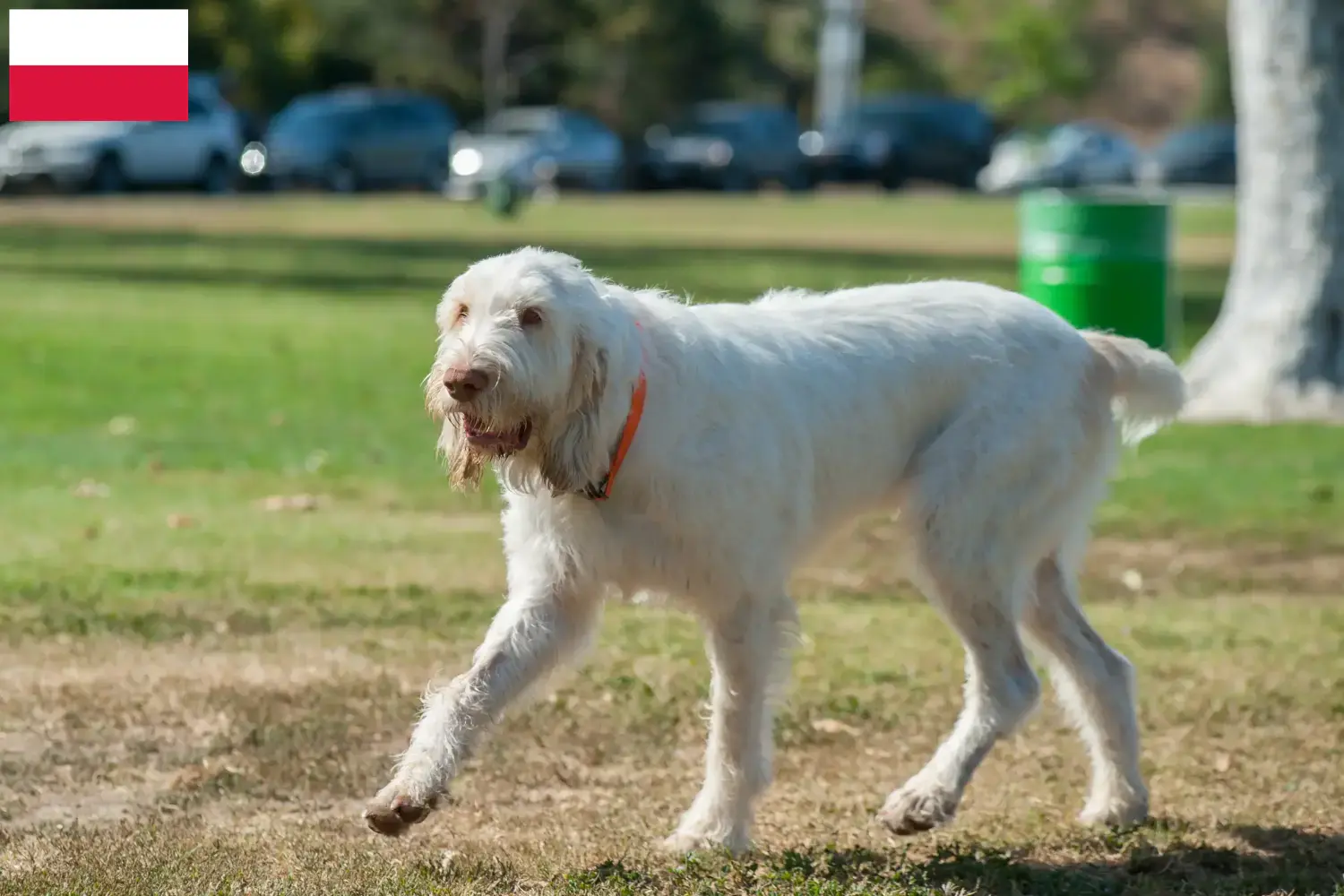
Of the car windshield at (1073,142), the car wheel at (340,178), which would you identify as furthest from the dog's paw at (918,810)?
the car windshield at (1073,142)

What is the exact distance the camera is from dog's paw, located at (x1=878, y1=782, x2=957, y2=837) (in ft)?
18.8

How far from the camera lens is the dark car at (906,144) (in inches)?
1992

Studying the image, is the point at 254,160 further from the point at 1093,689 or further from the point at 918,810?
the point at 918,810

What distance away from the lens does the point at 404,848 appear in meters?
5.61

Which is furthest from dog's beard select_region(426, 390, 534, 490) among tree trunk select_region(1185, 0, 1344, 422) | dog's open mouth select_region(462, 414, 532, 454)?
tree trunk select_region(1185, 0, 1344, 422)

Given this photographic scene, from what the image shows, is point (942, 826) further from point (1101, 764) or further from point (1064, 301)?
point (1064, 301)

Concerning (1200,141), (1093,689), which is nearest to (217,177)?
(1200,141)

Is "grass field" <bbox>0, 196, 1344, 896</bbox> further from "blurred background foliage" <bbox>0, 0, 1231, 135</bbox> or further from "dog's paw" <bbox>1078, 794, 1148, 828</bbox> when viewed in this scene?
"blurred background foliage" <bbox>0, 0, 1231, 135</bbox>

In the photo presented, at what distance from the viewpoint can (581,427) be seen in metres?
5.20

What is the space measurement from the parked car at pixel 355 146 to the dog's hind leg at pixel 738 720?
36919mm

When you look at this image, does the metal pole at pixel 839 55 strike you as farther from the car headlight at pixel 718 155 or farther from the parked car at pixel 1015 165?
the car headlight at pixel 718 155

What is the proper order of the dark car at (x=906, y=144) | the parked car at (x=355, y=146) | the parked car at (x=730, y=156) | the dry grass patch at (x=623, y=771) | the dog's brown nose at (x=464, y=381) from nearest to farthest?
the dog's brown nose at (x=464, y=381) → the dry grass patch at (x=623, y=771) → the parked car at (x=355, y=146) → the parked car at (x=730, y=156) → the dark car at (x=906, y=144)

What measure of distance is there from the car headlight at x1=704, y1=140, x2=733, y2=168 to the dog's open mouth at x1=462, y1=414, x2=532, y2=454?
43.5 m

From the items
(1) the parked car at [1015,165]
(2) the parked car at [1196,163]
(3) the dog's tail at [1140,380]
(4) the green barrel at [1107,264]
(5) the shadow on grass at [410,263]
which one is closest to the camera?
(3) the dog's tail at [1140,380]
